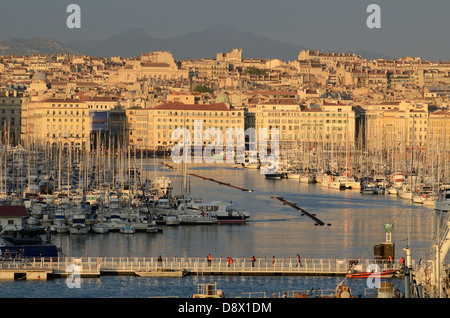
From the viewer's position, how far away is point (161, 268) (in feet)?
59.7

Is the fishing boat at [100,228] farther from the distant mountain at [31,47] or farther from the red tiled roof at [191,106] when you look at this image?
the distant mountain at [31,47]

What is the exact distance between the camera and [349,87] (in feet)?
323

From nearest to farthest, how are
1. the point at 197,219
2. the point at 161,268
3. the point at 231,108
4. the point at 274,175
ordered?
the point at 161,268 → the point at 197,219 → the point at 274,175 → the point at 231,108

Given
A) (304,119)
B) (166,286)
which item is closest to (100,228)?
(166,286)

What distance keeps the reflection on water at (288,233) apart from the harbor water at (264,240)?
0.02 m

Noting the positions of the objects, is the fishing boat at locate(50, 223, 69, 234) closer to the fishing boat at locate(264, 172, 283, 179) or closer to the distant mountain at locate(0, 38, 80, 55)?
the fishing boat at locate(264, 172, 283, 179)

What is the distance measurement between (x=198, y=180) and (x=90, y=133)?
26429 millimetres

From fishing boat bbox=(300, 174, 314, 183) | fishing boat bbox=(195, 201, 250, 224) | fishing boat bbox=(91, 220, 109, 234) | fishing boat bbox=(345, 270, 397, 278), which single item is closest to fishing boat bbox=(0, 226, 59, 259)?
fishing boat bbox=(91, 220, 109, 234)

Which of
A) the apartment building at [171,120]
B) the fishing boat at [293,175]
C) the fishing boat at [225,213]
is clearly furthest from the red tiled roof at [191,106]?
the fishing boat at [225,213]

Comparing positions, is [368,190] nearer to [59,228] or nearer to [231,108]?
[59,228]

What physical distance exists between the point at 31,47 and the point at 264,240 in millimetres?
145303

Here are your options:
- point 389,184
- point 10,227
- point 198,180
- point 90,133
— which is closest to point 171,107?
point 90,133

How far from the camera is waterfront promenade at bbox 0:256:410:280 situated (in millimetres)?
17719
